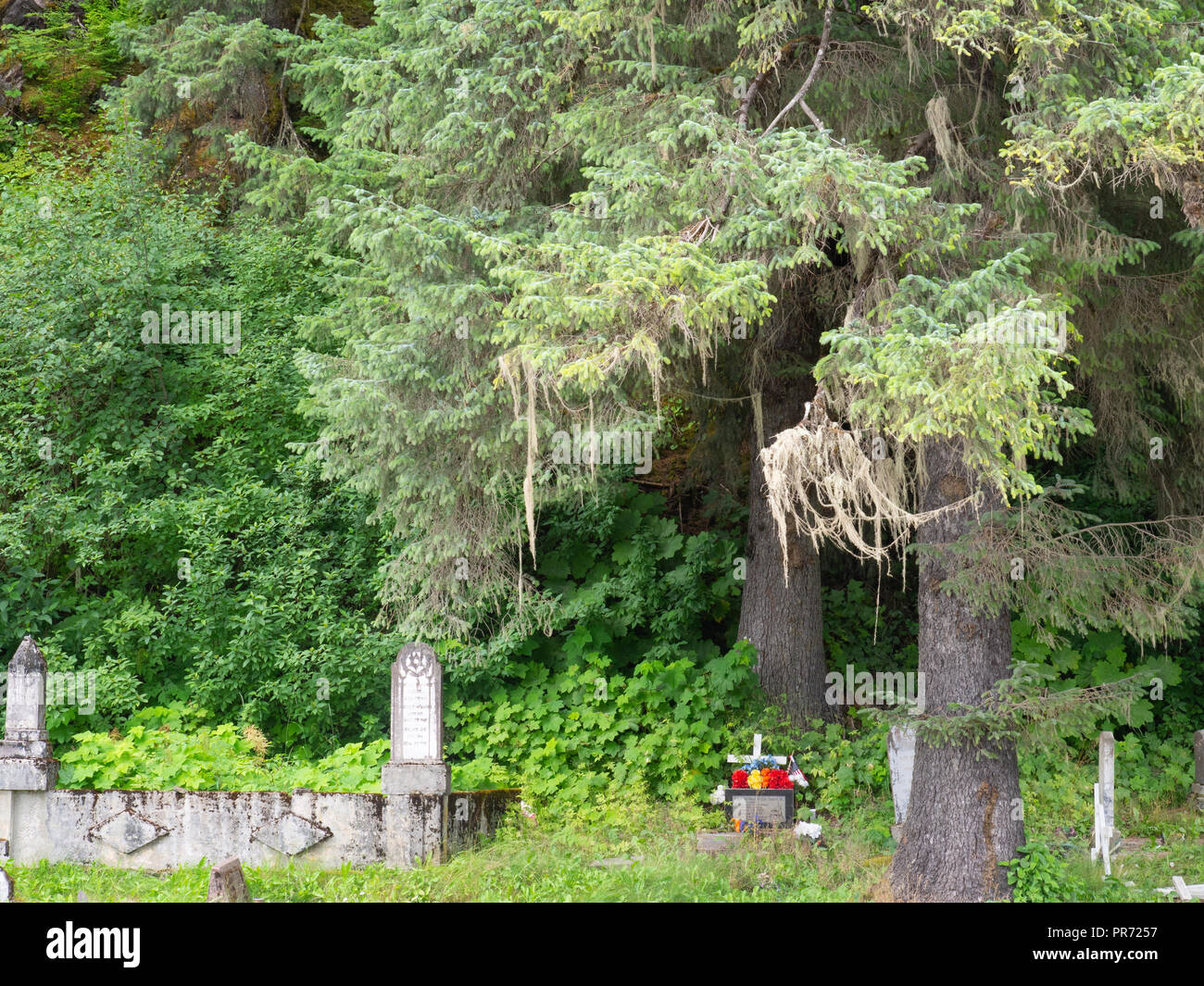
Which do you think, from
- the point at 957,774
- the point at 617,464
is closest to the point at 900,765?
the point at 957,774

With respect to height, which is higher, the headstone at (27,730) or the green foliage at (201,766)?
the headstone at (27,730)

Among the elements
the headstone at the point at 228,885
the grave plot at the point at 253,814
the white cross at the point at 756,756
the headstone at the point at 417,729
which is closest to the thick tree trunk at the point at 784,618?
the white cross at the point at 756,756

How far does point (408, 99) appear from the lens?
9328 mm

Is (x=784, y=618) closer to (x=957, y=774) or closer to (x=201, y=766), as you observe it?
(x=957, y=774)

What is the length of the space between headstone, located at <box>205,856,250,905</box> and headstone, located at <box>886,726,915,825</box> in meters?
5.19

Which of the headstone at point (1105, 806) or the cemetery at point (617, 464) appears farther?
the headstone at point (1105, 806)

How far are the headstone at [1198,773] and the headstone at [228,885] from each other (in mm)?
8958

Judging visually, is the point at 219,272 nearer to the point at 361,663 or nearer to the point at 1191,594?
the point at 361,663

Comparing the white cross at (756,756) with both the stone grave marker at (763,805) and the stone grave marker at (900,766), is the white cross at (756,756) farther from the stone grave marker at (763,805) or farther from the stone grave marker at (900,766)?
the stone grave marker at (900,766)

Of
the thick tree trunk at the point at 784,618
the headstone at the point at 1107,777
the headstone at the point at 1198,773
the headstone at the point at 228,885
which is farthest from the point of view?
the thick tree trunk at the point at 784,618

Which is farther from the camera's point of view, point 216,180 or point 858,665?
point 216,180

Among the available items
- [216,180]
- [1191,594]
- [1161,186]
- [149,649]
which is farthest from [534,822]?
[216,180]

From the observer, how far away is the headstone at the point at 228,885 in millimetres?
6918
